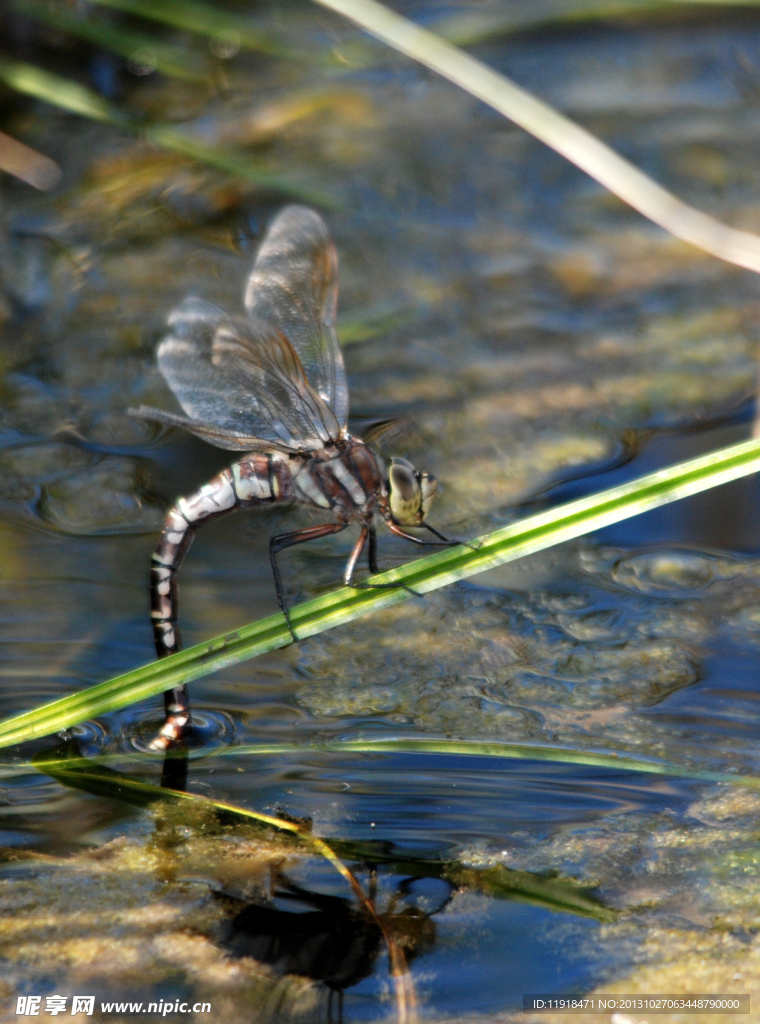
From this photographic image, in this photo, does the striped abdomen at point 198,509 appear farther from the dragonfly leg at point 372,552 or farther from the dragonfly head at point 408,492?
the dragonfly head at point 408,492

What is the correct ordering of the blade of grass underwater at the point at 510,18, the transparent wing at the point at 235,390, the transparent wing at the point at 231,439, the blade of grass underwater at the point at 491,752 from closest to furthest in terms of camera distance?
the blade of grass underwater at the point at 491,752, the transparent wing at the point at 235,390, the transparent wing at the point at 231,439, the blade of grass underwater at the point at 510,18

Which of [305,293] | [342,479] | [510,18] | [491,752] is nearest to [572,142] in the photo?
[305,293]

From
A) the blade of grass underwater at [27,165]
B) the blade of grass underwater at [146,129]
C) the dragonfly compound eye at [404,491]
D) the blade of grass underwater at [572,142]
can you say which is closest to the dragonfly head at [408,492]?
the dragonfly compound eye at [404,491]

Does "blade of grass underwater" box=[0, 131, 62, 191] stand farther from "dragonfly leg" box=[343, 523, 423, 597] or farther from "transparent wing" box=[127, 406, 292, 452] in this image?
"dragonfly leg" box=[343, 523, 423, 597]

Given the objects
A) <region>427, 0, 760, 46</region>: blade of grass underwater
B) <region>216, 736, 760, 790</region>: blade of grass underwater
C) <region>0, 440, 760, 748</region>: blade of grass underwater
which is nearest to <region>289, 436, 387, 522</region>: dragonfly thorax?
<region>0, 440, 760, 748</region>: blade of grass underwater

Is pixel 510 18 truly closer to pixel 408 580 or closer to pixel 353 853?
pixel 408 580

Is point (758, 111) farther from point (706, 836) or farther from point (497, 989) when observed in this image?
point (497, 989)
